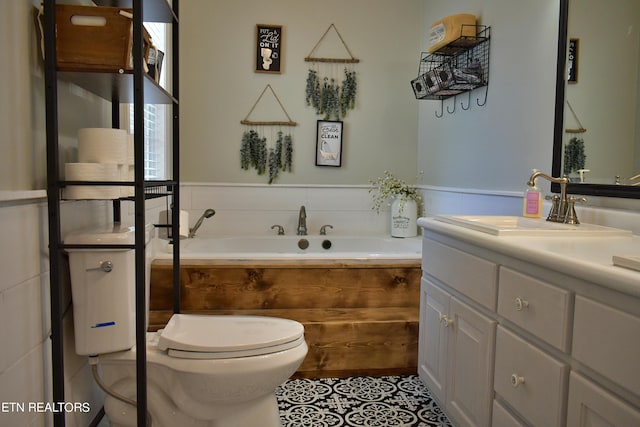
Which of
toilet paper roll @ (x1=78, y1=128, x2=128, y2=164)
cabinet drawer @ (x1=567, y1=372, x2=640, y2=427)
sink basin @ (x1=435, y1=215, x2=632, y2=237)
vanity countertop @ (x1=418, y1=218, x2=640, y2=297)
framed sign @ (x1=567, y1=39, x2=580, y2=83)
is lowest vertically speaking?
cabinet drawer @ (x1=567, y1=372, x2=640, y2=427)

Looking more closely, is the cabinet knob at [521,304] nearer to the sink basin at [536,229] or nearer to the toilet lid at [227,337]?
the sink basin at [536,229]

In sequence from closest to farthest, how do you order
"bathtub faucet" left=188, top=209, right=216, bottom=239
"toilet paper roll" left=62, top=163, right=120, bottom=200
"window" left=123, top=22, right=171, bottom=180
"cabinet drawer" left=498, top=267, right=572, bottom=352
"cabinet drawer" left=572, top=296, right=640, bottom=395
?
"cabinet drawer" left=572, top=296, right=640, bottom=395 → "cabinet drawer" left=498, top=267, right=572, bottom=352 → "toilet paper roll" left=62, top=163, right=120, bottom=200 → "window" left=123, top=22, right=171, bottom=180 → "bathtub faucet" left=188, top=209, right=216, bottom=239

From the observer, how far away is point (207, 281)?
2557 mm

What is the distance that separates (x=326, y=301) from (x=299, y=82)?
1.80 meters

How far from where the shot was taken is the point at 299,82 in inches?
142

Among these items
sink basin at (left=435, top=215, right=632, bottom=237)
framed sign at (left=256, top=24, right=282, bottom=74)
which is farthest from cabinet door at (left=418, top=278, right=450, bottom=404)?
framed sign at (left=256, top=24, right=282, bottom=74)

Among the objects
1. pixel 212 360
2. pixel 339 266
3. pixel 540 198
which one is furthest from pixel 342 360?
pixel 540 198

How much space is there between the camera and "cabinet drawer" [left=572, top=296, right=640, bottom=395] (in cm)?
91

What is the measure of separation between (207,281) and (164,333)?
911 millimetres

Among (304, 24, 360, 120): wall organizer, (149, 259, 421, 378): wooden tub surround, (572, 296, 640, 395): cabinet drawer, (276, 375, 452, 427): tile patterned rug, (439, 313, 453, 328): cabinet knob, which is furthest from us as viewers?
(304, 24, 360, 120): wall organizer

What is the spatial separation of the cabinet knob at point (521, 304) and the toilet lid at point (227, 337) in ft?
2.49

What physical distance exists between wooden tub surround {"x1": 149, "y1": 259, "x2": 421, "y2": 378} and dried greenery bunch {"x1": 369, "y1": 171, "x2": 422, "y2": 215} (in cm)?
100

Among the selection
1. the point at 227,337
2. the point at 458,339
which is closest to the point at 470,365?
the point at 458,339

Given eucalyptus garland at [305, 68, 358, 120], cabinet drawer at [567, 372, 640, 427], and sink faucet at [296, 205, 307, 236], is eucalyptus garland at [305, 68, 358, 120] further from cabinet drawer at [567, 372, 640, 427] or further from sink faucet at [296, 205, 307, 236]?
cabinet drawer at [567, 372, 640, 427]
